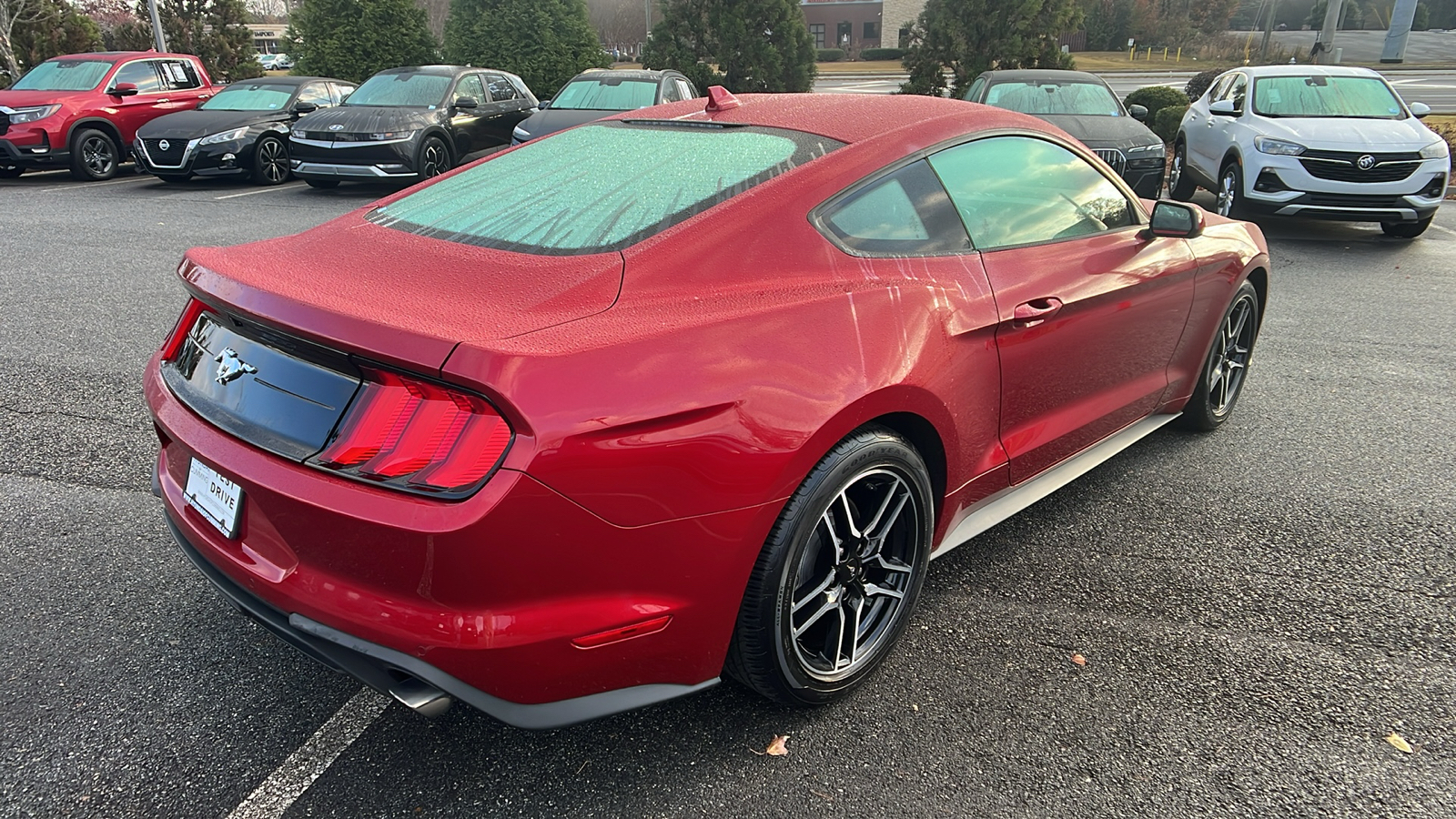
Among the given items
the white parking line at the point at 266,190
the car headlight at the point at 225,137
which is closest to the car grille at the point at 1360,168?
the white parking line at the point at 266,190

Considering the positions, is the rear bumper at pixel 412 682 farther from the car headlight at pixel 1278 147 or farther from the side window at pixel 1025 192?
the car headlight at pixel 1278 147

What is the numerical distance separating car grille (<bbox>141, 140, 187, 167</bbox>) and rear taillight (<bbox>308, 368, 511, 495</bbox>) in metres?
12.2

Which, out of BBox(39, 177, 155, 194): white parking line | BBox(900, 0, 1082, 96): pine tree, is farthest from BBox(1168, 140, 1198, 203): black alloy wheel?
BBox(39, 177, 155, 194): white parking line

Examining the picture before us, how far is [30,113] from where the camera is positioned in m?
12.5

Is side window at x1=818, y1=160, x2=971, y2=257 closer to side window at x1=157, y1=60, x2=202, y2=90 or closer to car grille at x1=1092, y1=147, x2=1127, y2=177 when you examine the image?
car grille at x1=1092, y1=147, x2=1127, y2=177

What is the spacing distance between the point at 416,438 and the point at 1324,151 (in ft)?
31.2

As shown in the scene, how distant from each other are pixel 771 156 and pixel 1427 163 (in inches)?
346

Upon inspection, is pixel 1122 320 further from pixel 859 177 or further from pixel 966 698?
pixel 966 698

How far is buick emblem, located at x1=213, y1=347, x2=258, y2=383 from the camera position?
2113mm

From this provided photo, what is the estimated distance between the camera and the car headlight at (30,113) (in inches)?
490

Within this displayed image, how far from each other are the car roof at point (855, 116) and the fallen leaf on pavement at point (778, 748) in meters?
1.65

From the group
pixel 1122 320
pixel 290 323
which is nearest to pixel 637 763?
pixel 290 323

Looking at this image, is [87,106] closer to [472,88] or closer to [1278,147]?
[472,88]

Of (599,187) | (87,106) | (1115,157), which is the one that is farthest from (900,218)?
(87,106)
